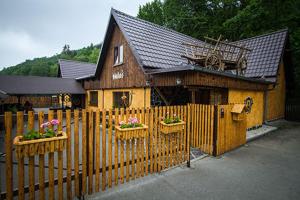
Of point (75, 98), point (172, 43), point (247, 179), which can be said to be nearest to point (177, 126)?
point (247, 179)

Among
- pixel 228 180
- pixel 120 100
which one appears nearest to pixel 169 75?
pixel 228 180

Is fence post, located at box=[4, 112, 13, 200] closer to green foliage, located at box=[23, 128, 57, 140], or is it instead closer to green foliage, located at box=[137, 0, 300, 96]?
green foliage, located at box=[23, 128, 57, 140]

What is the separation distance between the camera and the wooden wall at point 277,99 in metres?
12.0

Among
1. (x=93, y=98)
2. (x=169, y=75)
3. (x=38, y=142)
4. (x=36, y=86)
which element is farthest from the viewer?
(x=93, y=98)

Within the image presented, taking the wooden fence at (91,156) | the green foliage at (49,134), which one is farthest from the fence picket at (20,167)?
the green foliage at (49,134)

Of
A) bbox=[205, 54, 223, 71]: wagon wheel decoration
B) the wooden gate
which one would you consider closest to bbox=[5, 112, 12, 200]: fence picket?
the wooden gate

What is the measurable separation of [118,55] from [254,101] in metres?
8.55

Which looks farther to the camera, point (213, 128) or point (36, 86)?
point (36, 86)

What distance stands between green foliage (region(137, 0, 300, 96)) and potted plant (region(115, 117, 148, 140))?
48.4 feet

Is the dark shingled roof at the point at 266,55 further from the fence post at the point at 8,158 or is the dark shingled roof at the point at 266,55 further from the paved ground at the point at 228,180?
the fence post at the point at 8,158

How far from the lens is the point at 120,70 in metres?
11.4

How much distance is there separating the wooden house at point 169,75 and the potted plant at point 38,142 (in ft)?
15.1

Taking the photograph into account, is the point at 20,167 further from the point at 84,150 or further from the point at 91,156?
the point at 91,156

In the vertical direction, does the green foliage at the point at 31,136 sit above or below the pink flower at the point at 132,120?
below
